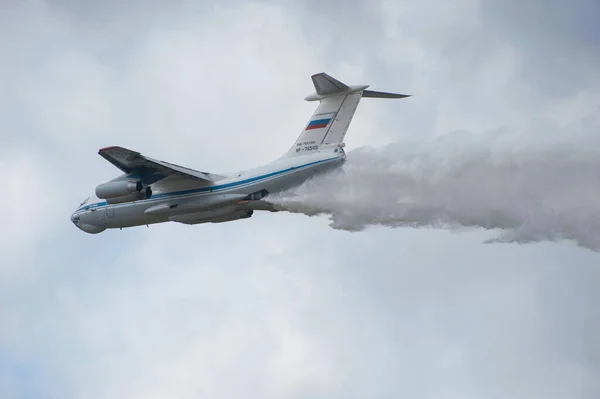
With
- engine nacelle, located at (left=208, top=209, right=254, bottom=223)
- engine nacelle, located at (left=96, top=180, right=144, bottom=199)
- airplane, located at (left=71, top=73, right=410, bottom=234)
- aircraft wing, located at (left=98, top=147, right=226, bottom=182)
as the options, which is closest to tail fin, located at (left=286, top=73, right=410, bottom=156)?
airplane, located at (left=71, top=73, right=410, bottom=234)

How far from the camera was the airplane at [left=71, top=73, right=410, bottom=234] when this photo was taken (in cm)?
2172

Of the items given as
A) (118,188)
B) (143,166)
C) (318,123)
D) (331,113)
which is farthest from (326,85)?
(118,188)

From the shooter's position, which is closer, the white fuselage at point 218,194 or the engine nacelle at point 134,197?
the white fuselage at point 218,194

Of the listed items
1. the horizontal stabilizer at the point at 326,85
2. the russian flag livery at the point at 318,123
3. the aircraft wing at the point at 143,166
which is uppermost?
the horizontal stabilizer at the point at 326,85

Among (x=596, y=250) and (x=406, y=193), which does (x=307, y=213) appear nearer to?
(x=406, y=193)

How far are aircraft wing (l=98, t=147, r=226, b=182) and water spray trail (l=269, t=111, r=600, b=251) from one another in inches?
76.4

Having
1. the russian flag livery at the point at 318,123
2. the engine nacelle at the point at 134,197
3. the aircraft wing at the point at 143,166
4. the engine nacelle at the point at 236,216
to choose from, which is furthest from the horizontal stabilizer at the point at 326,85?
the engine nacelle at the point at 134,197

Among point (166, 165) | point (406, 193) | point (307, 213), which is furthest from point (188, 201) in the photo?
point (406, 193)

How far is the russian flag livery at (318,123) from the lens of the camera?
21.9 meters

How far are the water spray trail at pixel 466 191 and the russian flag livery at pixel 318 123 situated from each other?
102cm

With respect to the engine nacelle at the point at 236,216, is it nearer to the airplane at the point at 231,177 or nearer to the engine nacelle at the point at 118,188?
the airplane at the point at 231,177

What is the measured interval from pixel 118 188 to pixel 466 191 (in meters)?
7.88

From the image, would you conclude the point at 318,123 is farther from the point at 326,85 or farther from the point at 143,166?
the point at 143,166

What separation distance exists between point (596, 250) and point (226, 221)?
9124 millimetres
